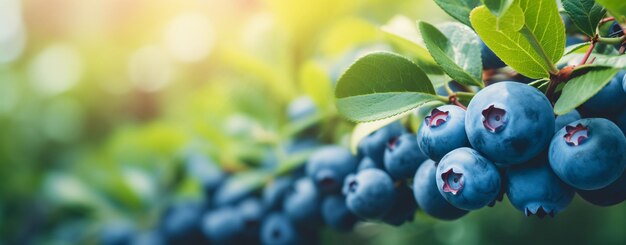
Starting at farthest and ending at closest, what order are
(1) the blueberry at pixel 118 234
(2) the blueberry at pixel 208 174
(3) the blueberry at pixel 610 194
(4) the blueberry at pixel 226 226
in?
(1) the blueberry at pixel 118 234 → (2) the blueberry at pixel 208 174 → (4) the blueberry at pixel 226 226 → (3) the blueberry at pixel 610 194

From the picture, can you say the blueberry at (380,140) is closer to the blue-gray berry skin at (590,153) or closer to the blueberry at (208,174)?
the blue-gray berry skin at (590,153)

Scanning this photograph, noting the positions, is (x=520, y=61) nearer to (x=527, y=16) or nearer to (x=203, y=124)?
(x=527, y=16)

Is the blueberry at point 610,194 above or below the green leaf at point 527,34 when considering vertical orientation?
below

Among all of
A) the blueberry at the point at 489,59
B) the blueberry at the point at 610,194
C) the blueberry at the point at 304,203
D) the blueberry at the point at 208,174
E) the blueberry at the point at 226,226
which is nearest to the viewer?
the blueberry at the point at 610,194

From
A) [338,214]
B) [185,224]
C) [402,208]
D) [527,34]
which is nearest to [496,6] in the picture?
[527,34]

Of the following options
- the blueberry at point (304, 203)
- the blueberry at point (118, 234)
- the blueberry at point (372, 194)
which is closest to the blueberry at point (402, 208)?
the blueberry at point (372, 194)

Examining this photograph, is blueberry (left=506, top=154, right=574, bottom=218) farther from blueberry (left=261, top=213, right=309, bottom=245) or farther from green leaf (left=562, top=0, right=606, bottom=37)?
blueberry (left=261, top=213, right=309, bottom=245)

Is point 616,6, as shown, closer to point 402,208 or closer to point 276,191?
point 402,208
